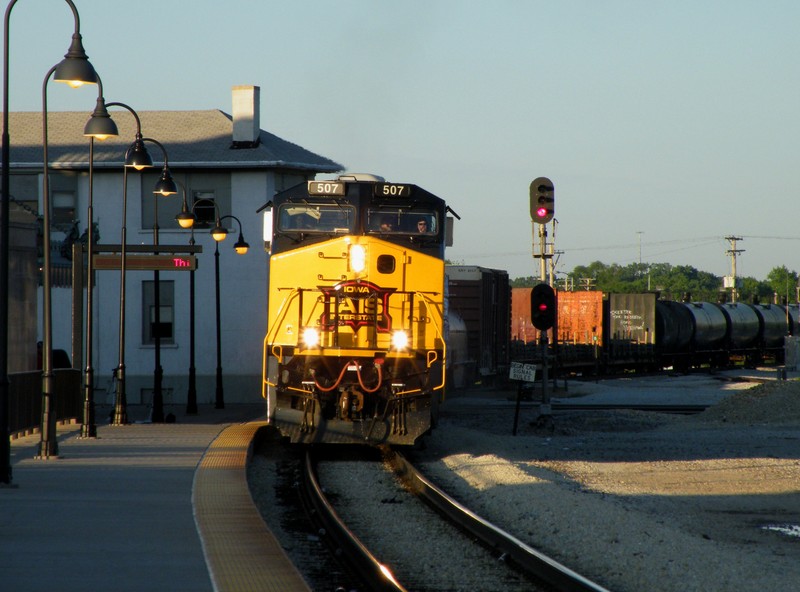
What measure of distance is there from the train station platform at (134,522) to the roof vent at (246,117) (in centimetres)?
2270

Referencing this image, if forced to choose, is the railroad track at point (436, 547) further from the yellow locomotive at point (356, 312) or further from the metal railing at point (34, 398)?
the metal railing at point (34, 398)

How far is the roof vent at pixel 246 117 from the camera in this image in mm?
39250

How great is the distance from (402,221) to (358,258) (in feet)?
3.29

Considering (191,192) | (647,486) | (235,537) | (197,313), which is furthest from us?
(191,192)

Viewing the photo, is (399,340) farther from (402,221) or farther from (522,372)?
(522,372)

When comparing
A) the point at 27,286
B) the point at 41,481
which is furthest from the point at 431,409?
the point at 27,286

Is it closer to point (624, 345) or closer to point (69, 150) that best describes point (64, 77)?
point (69, 150)

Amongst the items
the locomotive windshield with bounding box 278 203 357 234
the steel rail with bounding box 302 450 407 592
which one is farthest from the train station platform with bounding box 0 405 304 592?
the locomotive windshield with bounding box 278 203 357 234

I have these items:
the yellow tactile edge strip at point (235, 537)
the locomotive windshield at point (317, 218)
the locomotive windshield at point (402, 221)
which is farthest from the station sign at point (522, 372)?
the yellow tactile edge strip at point (235, 537)

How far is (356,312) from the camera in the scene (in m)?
17.0

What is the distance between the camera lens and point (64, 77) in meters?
14.1

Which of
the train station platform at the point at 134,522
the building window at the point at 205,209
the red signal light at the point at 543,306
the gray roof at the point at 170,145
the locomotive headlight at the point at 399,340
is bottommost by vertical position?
the train station platform at the point at 134,522

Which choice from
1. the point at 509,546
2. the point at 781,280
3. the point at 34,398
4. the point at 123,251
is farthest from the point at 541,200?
the point at 781,280

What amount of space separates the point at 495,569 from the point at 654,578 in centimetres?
140
